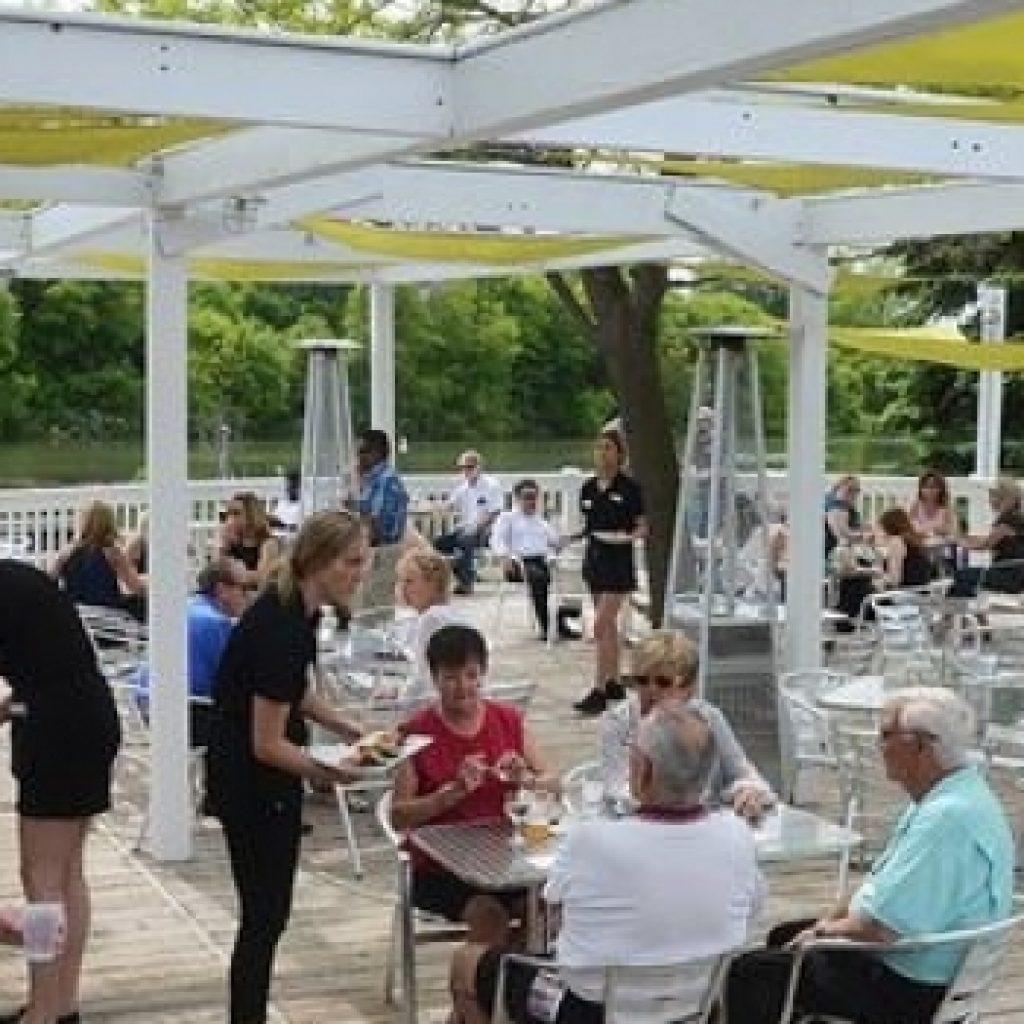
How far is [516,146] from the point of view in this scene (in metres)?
7.12

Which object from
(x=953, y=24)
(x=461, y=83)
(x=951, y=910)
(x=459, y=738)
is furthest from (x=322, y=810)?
(x=953, y=24)

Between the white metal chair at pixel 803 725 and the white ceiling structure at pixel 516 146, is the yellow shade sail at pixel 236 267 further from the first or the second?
the white metal chair at pixel 803 725

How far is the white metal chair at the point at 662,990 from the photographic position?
11.4ft

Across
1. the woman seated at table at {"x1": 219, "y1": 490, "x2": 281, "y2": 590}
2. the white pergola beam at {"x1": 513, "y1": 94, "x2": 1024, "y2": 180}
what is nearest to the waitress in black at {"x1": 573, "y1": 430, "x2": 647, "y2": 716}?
the woman seated at table at {"x1": 219, "y1": 490, "x2": 281, "y2": 590}

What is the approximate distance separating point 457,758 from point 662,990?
4.05ft

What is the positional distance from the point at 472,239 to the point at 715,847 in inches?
243

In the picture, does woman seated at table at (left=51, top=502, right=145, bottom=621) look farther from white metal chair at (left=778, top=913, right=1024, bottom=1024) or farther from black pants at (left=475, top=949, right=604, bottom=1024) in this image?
white metal chair at (left=778, top=913, right=1024, bottom=1024)

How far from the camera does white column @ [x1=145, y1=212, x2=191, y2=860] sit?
658 cm

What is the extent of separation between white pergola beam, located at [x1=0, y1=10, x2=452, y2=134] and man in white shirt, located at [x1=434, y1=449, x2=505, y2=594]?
9.37 meters

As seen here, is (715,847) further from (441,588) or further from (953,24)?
(441,588)

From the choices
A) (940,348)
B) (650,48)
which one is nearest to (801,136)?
(650,48)

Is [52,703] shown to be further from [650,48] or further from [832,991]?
[650,48]

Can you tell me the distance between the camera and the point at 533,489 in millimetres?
12766

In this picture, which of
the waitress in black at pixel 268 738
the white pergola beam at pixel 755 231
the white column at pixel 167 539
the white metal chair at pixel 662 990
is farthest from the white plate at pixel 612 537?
the white metal chair at pixel 662 990
